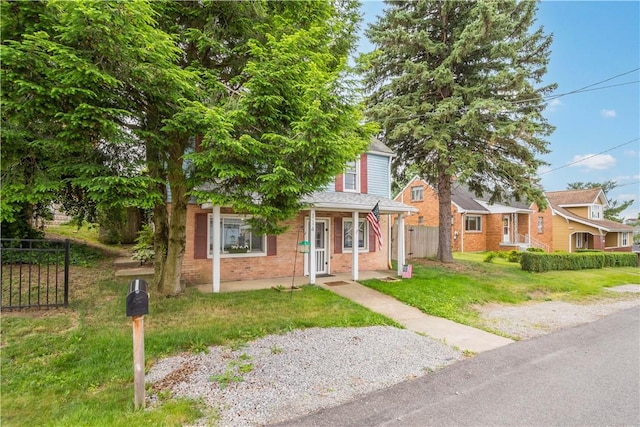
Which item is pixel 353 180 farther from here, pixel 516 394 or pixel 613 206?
pixel 613 206

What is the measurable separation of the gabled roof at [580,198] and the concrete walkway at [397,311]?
27.9m

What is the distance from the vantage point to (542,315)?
811 cm

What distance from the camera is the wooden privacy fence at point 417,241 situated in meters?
16.6

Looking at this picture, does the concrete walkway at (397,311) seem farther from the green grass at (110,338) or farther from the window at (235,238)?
the window at (235,238)

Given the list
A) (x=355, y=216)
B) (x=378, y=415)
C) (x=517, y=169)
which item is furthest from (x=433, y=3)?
(x=378, y=415)

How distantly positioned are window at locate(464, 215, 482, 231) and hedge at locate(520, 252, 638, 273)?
27.5 ft

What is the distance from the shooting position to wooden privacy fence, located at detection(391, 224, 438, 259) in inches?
653

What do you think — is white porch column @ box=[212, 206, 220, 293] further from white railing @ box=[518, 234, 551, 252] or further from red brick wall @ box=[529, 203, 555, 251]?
red brick wall @ box=[529, 203, 555, 251]

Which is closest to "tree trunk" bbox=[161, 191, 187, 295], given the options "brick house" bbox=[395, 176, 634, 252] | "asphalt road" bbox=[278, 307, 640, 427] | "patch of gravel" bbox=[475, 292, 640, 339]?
"asphalt road" bbox=[278, 307, 640, 427]

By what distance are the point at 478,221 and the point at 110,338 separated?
86.8ft

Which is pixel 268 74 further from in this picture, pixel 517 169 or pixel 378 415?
pixel 517 169

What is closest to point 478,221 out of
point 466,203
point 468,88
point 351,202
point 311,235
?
point 466,203

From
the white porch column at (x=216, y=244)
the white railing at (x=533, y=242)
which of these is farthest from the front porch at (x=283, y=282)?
the white railing at (x=533, y=242)

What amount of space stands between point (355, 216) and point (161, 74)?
7.57 meters
